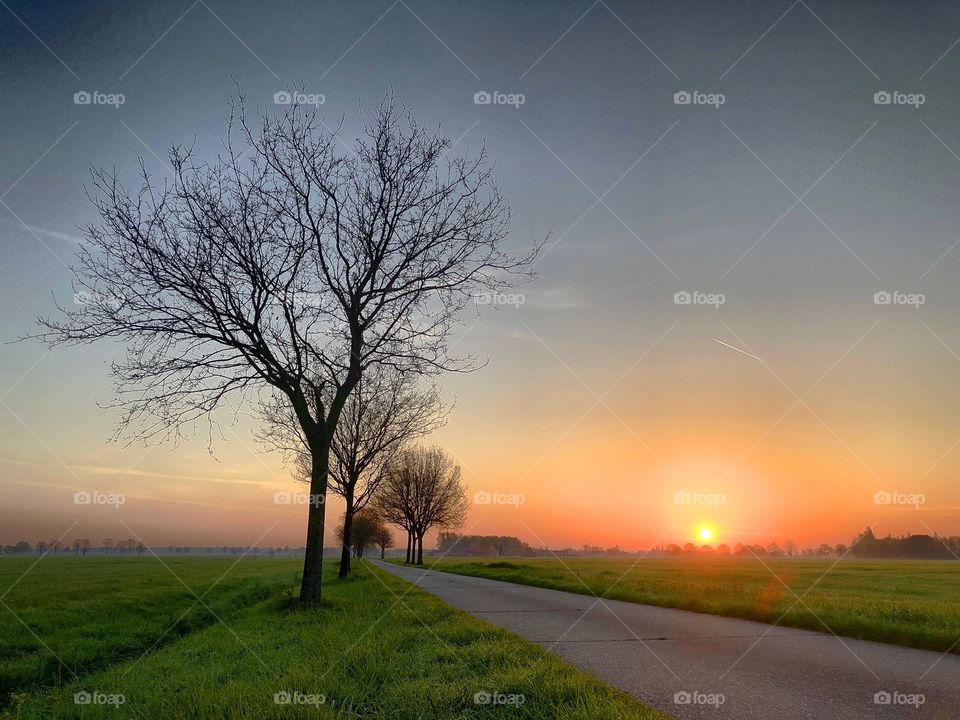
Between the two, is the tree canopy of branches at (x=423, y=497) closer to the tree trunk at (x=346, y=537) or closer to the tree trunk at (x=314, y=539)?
the tree trunk at (x=346, y=537)

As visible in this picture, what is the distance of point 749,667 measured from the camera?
23.9ft

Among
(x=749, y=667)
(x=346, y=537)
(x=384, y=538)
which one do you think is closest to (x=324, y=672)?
(x=749, y=667)

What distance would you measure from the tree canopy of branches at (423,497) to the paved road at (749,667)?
40807mm

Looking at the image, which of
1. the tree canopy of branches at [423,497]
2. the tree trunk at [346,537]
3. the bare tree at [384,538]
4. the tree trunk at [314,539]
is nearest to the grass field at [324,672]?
the tree trunk at [314,539]

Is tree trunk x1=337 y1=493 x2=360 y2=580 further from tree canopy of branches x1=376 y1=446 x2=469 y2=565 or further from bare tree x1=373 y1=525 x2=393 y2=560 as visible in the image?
bare tree x1=373 y1=525 x2=393 y2=560

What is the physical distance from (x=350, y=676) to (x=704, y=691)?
3.96 m

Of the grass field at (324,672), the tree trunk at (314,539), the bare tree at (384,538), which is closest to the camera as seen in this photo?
the grass field at (324,672)

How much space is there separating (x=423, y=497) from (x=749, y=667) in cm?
5113

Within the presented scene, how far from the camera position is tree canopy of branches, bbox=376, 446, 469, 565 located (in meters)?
54.1

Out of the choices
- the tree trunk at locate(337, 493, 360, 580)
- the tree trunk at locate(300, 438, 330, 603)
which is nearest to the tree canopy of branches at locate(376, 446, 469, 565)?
the tree trunk at locate(337, 493, 360, 580)

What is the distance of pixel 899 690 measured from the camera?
20.3ft

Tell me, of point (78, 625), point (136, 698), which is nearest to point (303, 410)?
point (136, 698)

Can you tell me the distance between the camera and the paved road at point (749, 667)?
18.6 feet

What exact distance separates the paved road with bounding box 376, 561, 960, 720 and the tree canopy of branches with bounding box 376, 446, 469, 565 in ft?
134
